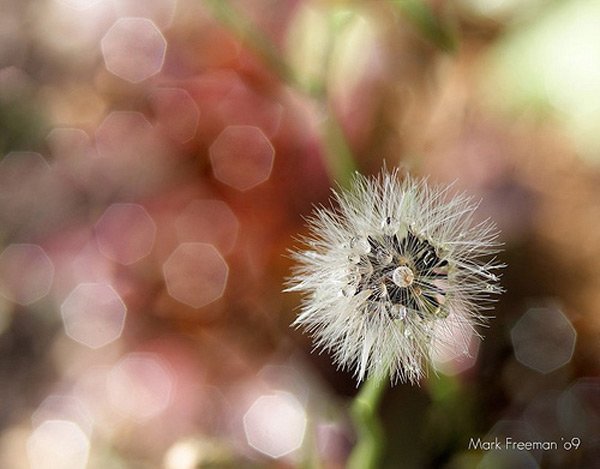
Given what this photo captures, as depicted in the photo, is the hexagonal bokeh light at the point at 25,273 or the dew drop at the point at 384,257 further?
the hexagonal bokeh light at the point at 25,273

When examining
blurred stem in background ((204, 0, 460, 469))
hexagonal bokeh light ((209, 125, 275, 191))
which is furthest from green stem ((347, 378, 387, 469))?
hexagonal bokeh light ((209, 125, 275, 191))

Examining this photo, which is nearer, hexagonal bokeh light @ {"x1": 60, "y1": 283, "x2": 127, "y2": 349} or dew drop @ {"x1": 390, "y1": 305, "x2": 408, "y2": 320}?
dew drop @ {"x1": 390, "y1": 305, "x2": 408, "y2": 320}

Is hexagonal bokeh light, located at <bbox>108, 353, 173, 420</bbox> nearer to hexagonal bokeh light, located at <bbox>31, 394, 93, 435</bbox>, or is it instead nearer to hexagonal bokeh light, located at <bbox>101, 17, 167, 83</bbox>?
hexagonal bokeh light, located at <bbox>31, 394, 93, 435</bbox>

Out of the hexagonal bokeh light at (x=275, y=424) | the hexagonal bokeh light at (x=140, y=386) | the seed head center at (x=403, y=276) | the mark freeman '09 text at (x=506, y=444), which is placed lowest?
the mark freeman '09 text at (x=506, y=444)

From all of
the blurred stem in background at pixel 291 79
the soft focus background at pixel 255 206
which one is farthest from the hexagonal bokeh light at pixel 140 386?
the blurred stem in background at pixel 291 79

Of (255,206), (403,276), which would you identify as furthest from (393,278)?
(255,206)

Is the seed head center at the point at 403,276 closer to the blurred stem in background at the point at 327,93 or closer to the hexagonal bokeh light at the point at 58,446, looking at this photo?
the blurred stem in background at the point at 327,93
